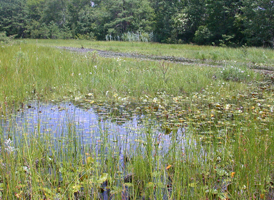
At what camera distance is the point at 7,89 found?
5008 millimetres

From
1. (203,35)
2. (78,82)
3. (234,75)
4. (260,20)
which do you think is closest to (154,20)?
(203,35)

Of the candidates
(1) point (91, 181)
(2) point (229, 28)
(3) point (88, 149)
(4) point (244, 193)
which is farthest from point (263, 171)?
A: (2) point (229, 28)

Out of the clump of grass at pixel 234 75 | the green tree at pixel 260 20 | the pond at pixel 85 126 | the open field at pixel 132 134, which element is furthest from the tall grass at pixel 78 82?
the green tree at pixel 260 20

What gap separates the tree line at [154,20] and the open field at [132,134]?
16.5 meters

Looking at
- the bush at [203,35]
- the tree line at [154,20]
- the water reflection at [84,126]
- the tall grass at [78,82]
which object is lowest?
the water reflection at [84,126]

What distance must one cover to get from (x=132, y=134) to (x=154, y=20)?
137ft

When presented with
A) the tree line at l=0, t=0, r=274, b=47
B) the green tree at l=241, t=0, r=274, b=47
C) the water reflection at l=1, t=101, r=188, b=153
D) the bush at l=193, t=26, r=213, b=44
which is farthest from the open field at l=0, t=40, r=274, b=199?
the bush at l=193, t=26, r=213, b=44

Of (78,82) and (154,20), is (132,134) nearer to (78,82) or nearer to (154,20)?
(78,82)

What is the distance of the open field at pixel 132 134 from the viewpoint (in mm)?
2176

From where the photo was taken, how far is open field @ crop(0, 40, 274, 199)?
7.14 feet

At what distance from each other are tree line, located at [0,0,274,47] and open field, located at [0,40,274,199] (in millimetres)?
16475

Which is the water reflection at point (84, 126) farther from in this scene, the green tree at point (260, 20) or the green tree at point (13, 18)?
the green tree at point (13, 18)

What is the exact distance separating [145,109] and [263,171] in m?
2.75

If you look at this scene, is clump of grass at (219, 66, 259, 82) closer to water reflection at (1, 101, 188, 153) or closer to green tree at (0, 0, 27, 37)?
water reflection at (1, 101, 188, 153)
